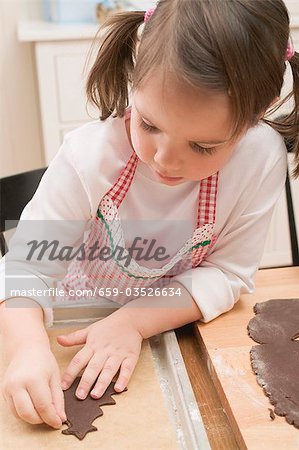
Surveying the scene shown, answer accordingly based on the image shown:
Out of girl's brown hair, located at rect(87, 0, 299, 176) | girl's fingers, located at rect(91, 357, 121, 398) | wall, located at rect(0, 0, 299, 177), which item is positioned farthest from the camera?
wall, located at rect(0, 0, 299, 177)

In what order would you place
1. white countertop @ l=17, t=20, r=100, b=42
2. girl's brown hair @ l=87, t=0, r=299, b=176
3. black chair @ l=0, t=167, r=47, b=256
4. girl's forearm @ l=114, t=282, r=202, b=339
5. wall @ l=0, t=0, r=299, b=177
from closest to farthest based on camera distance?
girl's brown hair @ l=87, t=0, r=299, b=176
girl's forearm @ l=114, t=282, r=202, b=339
black chair @ l=0, t=167, r=47, b=256
white countertop @ l=17, t=20, r=100, b=42
wall @ l=0, t=0, r=299, b=177

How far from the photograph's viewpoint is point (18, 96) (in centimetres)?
212

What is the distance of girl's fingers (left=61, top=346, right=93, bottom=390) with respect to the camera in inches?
28.3

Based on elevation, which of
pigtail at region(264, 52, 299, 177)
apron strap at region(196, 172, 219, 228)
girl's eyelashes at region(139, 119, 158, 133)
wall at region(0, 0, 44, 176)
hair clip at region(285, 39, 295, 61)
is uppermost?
hair clip at region(285, 39, 295, 61)

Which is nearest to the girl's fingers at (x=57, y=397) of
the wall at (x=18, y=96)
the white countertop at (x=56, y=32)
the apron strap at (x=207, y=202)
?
the apron strap at (x=207, y=202)

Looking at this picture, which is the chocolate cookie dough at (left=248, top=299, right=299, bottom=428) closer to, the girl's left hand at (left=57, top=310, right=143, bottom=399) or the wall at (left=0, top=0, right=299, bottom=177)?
the girl's left hand at (left=57, top=310, right=143, bottom=399)

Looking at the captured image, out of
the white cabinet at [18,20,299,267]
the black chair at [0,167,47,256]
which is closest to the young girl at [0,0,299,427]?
the black chair at [0,167,47,256]

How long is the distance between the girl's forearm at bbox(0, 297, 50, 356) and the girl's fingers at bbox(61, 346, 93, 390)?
0.04 m

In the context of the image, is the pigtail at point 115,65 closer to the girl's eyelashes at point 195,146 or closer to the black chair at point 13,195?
the girl's eyelashes at point 195,146

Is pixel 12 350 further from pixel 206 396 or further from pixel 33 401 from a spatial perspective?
pixel 206 396

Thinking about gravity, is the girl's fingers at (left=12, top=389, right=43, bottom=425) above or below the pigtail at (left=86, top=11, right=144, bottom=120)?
below

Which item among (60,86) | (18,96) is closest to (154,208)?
(60,86)

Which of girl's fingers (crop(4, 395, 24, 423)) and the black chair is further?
the black chair

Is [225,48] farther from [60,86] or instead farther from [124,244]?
[60,86]
